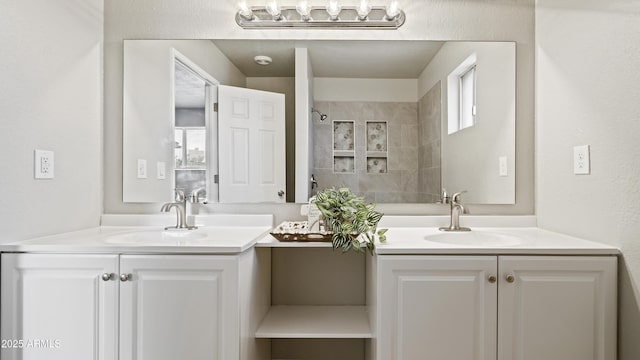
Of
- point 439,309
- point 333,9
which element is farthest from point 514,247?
point 333,9

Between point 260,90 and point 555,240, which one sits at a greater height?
point 260,90

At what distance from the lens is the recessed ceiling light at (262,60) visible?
6.04 ft

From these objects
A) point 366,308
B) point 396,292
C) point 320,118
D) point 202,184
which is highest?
point 320,118

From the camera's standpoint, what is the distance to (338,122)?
73.0 inches

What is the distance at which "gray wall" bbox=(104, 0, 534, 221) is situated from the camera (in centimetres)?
185

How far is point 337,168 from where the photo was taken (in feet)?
6.07

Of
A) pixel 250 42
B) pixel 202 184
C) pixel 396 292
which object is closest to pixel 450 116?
pixel 396 292

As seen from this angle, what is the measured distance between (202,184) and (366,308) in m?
1.08

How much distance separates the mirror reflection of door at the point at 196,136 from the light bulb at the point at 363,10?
841 mm

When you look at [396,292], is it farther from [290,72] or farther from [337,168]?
[290,72]

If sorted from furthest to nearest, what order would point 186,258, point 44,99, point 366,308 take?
point 366,308, point 44,99, point 186,258

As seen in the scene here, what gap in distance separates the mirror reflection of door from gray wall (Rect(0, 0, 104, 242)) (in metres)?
0.41

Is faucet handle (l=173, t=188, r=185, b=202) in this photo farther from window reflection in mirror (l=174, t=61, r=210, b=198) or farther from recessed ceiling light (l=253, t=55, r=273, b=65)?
recessed ceiling light (l=253, t=55, r=273, b=65)

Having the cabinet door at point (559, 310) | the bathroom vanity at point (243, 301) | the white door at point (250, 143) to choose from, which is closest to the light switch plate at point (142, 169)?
the white door at point (250, 143)
